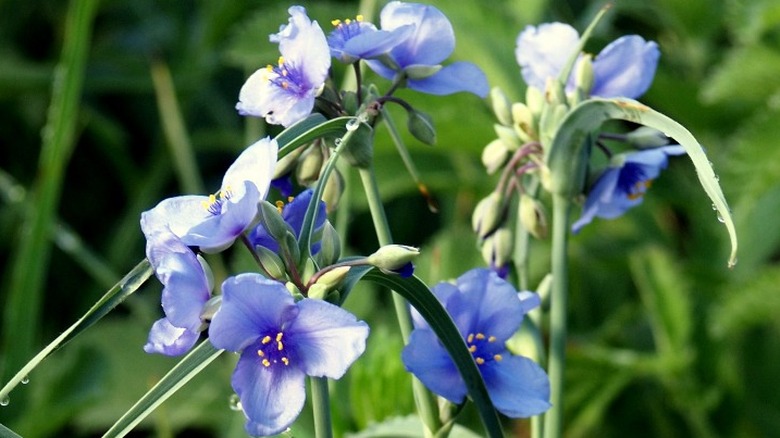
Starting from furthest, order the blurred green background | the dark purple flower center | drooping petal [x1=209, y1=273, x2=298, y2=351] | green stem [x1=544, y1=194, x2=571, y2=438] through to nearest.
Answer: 1. the blurred green background
2. green stem [x1=544, y1=194, x2=571, y2=438]
3. the dark purple flower center
4. drooping petal [x1=209, y1=273, x2=298, y2=351]

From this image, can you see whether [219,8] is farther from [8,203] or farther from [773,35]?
[773,35]

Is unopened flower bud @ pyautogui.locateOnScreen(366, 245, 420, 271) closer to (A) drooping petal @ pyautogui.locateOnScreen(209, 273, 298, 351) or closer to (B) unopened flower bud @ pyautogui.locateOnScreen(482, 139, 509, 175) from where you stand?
(A) drooping petal @ pyautogui.locateOnScreen(209, 273, 298, 351)

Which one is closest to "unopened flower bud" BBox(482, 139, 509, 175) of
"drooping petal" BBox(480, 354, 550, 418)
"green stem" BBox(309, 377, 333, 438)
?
"drooping petal" BBox(480, 354, 550, 418)

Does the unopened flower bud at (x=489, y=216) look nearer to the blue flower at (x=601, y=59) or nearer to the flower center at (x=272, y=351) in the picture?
the blue flower at (x=601, y=59)

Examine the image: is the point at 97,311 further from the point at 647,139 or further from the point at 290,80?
the point at 647,139

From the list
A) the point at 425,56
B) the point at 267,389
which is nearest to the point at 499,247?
the point at 425,56

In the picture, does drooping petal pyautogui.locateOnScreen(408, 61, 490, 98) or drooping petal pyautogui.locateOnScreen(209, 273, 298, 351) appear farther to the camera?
drooping petal pyautogui.locateOnScreen(408, 61, 490, 98)

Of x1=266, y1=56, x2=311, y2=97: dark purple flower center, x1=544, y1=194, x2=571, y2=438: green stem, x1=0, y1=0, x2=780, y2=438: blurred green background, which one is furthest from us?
x1=0, y1=0, x2=780, y2=438: blurred green background
